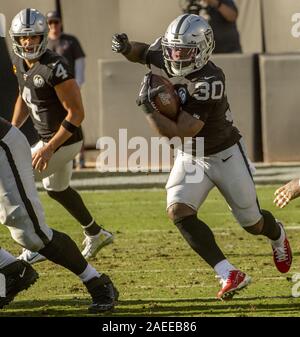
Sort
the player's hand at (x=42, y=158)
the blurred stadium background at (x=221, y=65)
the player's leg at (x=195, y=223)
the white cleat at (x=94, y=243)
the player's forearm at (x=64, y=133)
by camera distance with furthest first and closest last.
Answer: the blurred stadium background at (x=221, y=65), the white cleat at (x=94, y=243), the player's forearm at (x=64, y=133), the player's hand at (x=42, y=158), the player's leg at (x=195, y=223)

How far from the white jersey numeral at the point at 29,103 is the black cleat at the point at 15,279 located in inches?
58.0

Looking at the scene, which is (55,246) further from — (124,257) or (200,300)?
(124,257)

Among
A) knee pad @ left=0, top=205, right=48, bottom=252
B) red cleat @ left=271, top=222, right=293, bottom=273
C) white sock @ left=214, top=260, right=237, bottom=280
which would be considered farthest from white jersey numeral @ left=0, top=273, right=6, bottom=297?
red cleat @ left=271, top=222, right=293, bottom=273

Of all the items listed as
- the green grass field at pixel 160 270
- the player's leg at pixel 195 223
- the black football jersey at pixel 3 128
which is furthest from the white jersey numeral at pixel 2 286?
the player's leg at pixel 195 223

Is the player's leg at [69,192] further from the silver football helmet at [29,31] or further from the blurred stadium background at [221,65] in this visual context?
the blurred stadium background at [221,65]

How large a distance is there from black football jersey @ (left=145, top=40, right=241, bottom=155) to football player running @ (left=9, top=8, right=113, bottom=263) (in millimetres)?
742

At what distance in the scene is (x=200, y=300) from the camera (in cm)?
611

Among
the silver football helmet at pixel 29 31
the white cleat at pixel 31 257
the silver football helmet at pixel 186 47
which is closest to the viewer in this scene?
the silver football helmet at pixel 186 47

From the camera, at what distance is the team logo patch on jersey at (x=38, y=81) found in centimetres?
702

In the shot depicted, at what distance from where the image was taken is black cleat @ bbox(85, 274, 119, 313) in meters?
5.86

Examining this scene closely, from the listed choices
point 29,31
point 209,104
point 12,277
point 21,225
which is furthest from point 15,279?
point 29,31

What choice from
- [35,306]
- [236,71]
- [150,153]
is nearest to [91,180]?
[150,153]

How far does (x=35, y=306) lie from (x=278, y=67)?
6544mm

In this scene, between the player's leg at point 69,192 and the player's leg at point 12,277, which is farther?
the player's leg at point 69,192
